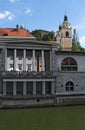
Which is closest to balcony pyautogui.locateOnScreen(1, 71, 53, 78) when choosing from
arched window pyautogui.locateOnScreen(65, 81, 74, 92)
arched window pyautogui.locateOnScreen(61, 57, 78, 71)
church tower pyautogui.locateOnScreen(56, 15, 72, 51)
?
arched window pyautogui.locateOnScreen(61, 57, 78, 71)

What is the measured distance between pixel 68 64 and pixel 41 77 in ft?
15.6

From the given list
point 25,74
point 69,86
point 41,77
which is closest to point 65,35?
point 69,86

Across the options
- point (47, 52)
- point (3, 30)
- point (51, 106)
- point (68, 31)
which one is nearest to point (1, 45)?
point (47, 52)

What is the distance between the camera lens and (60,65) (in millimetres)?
46531

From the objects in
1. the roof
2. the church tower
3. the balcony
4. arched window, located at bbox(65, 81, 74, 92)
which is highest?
the church tower

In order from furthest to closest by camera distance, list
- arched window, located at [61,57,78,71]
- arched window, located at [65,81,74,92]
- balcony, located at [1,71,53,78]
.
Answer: arched window, located at [61,57,78,71], arched window, located at [65,81,74,92], balcony, located at [1,71,53,78]

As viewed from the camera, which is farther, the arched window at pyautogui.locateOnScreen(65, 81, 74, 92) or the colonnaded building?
the arched window at pyautogui.locateOnScreen(65, 81, 74, 92)

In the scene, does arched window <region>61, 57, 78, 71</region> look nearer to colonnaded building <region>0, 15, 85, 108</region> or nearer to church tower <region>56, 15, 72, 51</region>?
colonnaded building <region>0, 15, 85, 108</region>

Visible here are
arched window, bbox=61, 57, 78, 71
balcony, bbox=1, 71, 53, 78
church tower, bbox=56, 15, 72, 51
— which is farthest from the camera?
church tower, bbox=56, 15, 72, 51

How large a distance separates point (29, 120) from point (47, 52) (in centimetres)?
1997

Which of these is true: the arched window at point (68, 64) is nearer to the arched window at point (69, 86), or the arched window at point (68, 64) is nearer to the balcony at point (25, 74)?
the arched window at point (69, 86)

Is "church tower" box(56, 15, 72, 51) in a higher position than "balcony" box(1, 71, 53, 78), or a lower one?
higher

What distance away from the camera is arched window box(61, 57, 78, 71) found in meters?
46.9

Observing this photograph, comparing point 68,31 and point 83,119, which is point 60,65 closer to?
point 83,119
